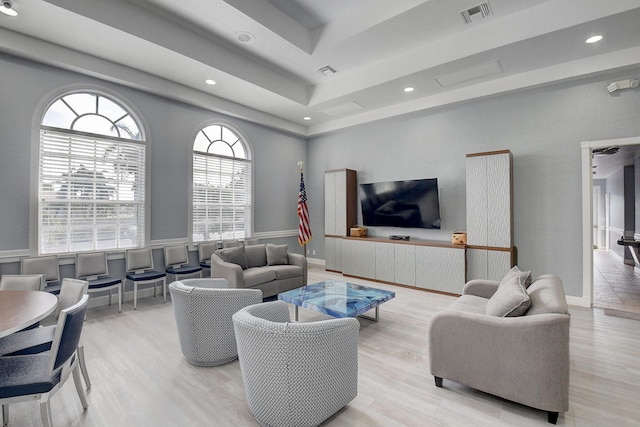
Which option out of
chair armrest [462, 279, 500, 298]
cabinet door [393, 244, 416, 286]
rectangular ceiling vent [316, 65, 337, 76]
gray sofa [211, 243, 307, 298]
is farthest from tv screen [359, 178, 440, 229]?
rectangular ceiling vent [316, 65, 337, 76]

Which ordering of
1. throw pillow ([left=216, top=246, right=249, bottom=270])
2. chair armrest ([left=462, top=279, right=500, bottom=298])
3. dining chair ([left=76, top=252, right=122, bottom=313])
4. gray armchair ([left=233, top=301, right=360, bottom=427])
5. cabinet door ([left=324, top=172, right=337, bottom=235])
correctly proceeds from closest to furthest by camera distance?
gray armchair ([left=233, top=301, right=360, bottom=427]) < chair armrest ([left=462, top=279, right=500, bottom=298]) < dining chair ([left=76, top=252, right=122, bottom=313]) < throw pillow ([left=216, top=246, right=249, bottom=270]) < cabinet door ([left=324, top=172, right=337, bottom=235])

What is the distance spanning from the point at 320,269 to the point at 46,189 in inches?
201

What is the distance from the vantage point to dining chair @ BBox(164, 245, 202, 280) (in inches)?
186

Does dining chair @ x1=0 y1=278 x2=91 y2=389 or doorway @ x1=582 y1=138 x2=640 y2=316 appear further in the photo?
doorway @ x1=582 y1=138 x2=640 y2=316

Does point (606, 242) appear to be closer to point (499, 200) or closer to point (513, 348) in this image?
point (499, 200)

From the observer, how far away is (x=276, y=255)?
16.7ft

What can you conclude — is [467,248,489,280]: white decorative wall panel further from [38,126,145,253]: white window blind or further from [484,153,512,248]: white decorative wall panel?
[38,126,145,253]: white window blind

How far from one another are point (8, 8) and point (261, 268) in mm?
4181

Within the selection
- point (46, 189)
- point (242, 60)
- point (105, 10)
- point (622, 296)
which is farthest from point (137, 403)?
point (622, 296)

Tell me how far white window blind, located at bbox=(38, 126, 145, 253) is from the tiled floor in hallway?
7267mm

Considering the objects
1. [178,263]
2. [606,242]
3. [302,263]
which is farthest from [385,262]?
[606,242]

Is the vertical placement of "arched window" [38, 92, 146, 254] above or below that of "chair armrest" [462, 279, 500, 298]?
above

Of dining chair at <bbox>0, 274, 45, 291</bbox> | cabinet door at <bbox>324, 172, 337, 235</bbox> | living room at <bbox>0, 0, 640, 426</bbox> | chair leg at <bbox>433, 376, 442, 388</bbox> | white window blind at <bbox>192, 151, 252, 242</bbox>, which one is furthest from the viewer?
cabinet door at <bbox>324, 172, 337, 235</bbox>

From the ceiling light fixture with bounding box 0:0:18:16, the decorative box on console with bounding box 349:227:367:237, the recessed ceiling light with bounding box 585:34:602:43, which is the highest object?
the ceiling light fixture with bounding box 0:0:18:16
